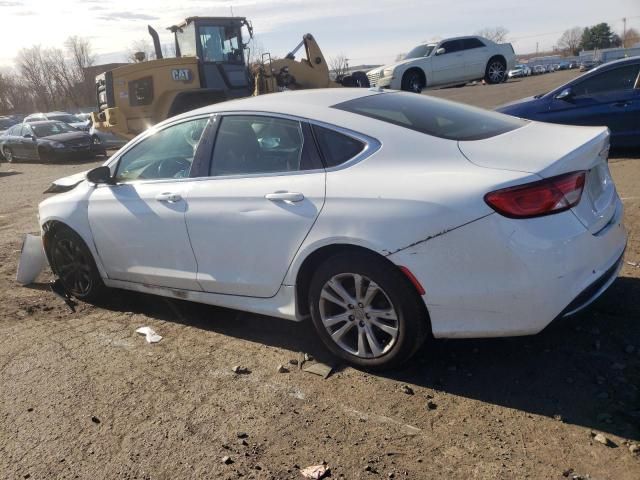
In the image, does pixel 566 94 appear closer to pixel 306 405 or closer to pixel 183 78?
pixel 306 405

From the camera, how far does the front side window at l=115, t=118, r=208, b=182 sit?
4.19 metres

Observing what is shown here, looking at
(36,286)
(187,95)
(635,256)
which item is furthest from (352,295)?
(187,95)

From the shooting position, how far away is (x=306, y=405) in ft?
10.6

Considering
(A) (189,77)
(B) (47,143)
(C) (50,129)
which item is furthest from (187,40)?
(C) (50,129)

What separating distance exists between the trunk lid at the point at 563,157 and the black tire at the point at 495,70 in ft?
65.3

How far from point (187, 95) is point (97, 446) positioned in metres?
11.3

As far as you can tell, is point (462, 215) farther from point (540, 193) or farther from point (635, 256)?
point (635, 256)

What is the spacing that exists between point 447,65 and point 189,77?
34.9 ft

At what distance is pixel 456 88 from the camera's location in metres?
27.1

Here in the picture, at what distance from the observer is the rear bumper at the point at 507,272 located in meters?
2.84

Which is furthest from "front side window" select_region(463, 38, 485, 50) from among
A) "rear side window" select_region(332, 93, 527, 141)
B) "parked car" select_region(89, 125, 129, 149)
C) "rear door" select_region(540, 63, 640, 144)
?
"rear side window" select_region(332, 93, 527, 141)

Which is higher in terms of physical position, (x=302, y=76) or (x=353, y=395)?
(x=302, y=76)

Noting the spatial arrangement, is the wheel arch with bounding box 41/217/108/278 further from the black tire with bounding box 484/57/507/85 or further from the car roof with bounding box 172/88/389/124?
the black tire with bounding box 484/57/507/85

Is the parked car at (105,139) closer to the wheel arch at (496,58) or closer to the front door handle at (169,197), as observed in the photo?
the wheel arch at (496,58)
